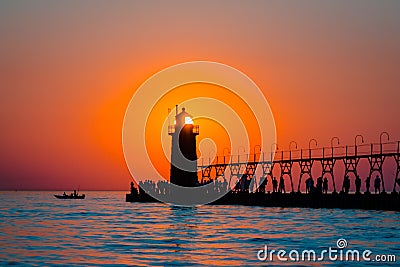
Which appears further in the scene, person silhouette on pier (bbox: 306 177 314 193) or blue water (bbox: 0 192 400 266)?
person silhouette on pier (bbox: 306 177 314 193)

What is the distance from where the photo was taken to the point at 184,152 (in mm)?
95125

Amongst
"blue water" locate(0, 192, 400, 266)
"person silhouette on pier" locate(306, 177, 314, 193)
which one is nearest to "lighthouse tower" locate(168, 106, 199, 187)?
"person silhouette on pier" locate(306, 177, 314, 193)

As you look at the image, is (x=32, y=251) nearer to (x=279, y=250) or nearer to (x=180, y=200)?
(x=279, y=250)

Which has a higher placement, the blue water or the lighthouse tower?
the lighthouse tower

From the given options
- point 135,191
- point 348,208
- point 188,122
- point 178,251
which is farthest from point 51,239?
point 135,191

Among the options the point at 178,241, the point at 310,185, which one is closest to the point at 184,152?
the point at 310,185

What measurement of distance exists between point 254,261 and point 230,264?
163 cm

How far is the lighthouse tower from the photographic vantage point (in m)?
95.0

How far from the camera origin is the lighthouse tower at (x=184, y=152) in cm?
9500

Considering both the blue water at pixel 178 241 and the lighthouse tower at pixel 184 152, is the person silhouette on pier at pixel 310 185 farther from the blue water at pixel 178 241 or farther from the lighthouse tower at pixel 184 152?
the blue water at pixel 178 241

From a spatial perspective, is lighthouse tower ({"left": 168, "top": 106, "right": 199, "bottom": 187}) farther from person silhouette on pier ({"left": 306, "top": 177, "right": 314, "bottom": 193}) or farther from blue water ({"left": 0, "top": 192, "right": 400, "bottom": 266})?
blue water ({"left": 0, "top": 192, "right": 400, "bottom": 266})

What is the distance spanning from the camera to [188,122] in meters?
95.6

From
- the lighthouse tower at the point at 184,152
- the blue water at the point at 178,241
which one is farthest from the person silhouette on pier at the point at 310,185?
the blue water at the point at 178,241

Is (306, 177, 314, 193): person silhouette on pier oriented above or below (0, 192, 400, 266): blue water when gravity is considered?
above
